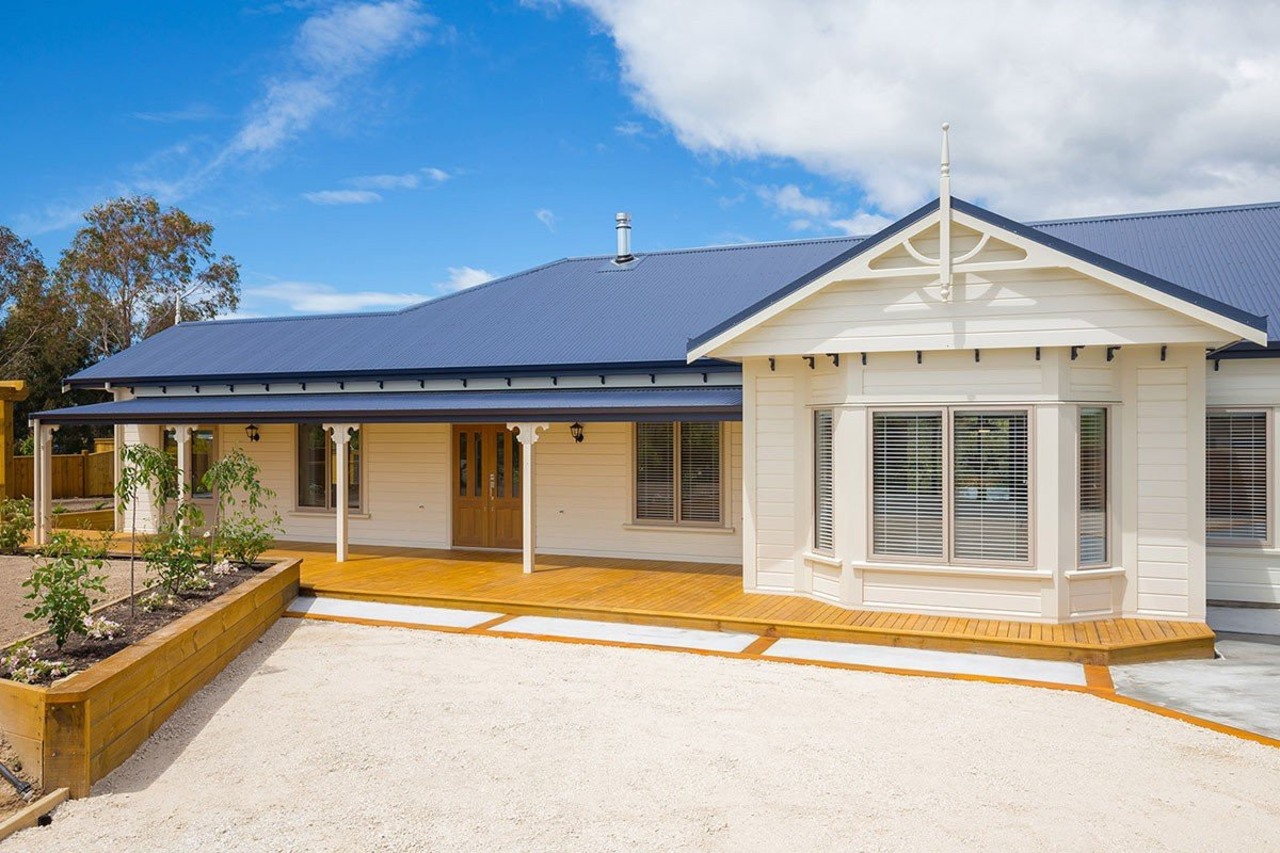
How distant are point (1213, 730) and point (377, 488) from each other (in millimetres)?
11722

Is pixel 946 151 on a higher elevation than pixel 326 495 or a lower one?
higher

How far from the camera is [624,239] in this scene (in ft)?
54.6

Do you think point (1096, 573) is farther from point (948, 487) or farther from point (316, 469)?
point (316, 469)

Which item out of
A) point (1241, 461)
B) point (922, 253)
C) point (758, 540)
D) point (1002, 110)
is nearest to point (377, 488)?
point (758, 540)

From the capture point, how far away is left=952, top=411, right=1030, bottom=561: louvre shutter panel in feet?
29.1

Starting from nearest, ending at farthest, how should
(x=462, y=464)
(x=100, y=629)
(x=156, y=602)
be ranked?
(x=100, y=629), (x=156, y=602), (x=462, y=464)

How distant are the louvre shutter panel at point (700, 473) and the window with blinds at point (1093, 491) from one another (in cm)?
493

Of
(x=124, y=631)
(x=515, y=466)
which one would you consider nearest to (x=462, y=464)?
(x=515, y=466)

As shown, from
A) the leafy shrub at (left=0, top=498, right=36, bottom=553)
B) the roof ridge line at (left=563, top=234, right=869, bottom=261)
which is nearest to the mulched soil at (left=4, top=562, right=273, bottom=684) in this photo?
the leafy shrub at (left=0, top=498, right=36, bottom=553)

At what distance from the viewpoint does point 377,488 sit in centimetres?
1467

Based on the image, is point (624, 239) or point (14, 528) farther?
point (624, 239)

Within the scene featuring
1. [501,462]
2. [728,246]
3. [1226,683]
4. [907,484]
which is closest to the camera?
[1226,683]

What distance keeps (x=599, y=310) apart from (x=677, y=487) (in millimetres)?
3390

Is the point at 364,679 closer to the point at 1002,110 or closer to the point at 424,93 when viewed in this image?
the point at 1002,110
